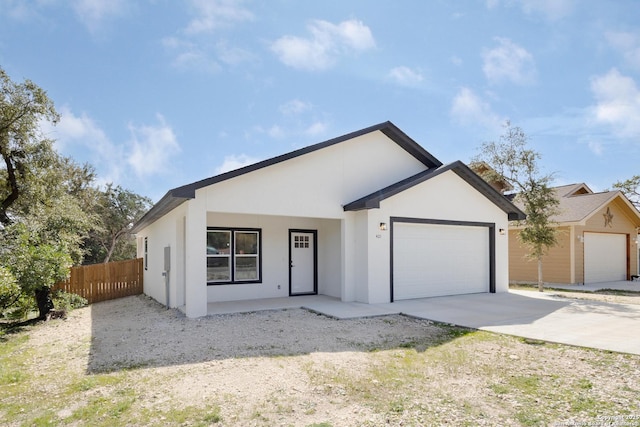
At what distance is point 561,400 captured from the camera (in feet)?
14.4

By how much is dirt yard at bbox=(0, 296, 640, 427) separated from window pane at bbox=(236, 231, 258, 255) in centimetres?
374

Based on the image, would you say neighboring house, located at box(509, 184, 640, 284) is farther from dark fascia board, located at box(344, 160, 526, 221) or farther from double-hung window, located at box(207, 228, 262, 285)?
double-hung window, located at box(207, 228, 262, 285)

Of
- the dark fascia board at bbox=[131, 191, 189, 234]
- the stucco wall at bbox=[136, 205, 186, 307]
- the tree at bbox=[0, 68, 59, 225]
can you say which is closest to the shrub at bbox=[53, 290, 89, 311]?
the stucco wall at bbox=[136, 205, 186, 307]

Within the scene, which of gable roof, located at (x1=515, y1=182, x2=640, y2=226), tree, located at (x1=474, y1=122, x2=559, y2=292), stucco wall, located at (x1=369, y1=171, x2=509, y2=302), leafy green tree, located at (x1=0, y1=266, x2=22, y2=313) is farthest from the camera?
gable roof, located at (x1=515, y1=182, x2=640, y2=226)

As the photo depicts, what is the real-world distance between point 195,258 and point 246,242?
2.96 meters

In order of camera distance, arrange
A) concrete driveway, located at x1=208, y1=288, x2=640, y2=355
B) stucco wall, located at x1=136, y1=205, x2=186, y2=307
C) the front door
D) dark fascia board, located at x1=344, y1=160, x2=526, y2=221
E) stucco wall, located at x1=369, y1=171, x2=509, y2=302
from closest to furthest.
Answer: concrete driveway, located at x1=208, y1=288, x2=640, y2=355 → stucco wall, located at x1=136, y1=205, x2=186, y2=307 → dark fascia board, located at x1=344, y1=160, x2=526, y2=221 → stucco wall, located at x1=369, y1=171, x2=509, y2=302 → the front door

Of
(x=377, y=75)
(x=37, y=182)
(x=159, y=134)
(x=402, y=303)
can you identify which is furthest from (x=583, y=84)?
(x=37, y=182)

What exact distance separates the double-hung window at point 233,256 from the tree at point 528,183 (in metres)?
10.1

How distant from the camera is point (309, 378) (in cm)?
522

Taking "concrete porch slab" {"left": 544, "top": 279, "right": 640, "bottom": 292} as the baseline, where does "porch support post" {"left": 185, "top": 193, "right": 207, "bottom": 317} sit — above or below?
above

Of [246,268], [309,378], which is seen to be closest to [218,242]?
[246,268]

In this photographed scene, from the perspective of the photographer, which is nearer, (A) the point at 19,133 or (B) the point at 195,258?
(B) the point at 195,258

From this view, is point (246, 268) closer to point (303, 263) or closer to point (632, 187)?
point (303, 263)

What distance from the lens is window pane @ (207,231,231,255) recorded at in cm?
1143
